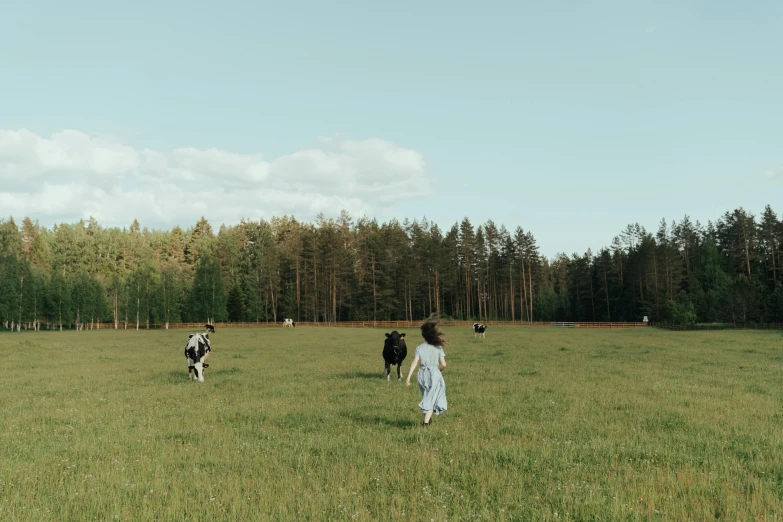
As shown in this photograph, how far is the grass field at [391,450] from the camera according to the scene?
6.70m

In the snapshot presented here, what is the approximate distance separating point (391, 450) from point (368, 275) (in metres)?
91.7

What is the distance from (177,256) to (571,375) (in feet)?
403

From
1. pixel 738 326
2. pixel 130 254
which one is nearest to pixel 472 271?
pixel 738 326

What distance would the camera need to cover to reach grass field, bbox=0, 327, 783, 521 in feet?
22.0

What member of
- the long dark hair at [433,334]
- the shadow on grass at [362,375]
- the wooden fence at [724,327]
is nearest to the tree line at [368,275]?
the wooden fence at [724,327]

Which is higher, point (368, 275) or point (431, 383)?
point (368, 275)

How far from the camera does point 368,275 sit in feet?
331

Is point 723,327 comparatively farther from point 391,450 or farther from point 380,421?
point 391,450

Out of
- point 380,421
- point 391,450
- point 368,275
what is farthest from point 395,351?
point 368,275

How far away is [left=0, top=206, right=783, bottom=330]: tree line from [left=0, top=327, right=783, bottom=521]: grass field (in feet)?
246

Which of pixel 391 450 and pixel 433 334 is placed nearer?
pixel 391 450

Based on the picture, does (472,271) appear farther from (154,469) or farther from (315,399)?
(154,469)

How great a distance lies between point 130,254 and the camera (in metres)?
123

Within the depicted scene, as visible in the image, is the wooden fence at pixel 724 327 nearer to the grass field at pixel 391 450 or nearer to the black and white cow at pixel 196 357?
the grass field at pixel 391 450
